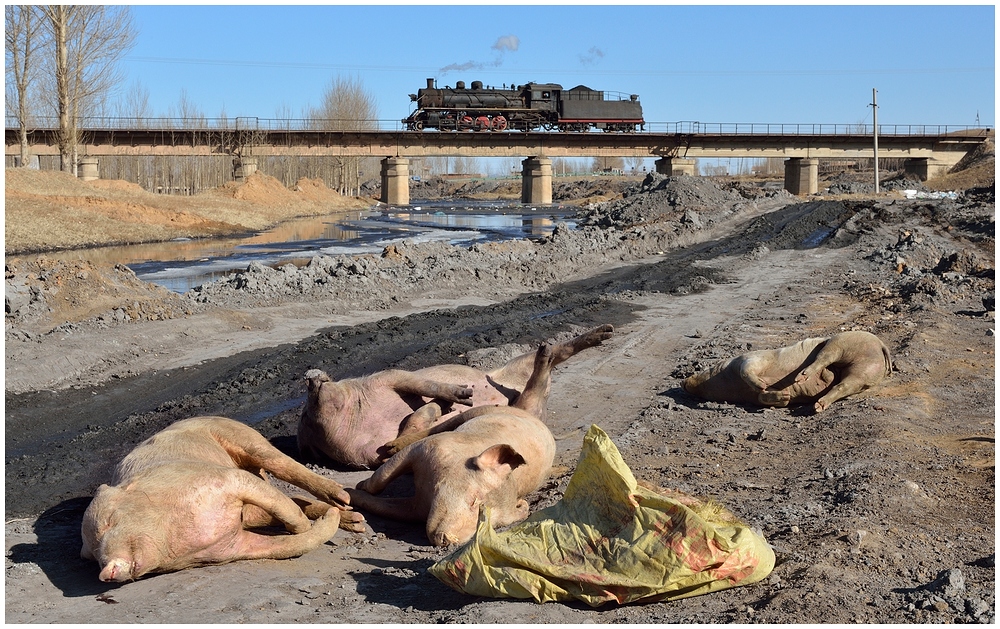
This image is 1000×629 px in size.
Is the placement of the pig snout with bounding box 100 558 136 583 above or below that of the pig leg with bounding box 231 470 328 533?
below

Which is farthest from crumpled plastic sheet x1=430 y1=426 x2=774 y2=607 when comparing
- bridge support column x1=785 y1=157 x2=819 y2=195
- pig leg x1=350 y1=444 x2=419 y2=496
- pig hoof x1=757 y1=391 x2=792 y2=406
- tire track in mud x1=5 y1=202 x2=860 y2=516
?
bridge support column x1=785 y1=157 x2=819 y2=195

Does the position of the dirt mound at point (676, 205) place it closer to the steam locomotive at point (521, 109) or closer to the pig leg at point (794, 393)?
the steam locomotive at point (521, 109)

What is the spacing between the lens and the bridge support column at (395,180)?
6756 cm

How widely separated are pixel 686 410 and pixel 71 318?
34.4 feet

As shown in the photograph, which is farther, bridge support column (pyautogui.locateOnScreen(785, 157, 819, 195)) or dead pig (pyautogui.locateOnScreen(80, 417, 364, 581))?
bridge support column (pyautogui.locateOnScreen(785, 157, 819, 195))

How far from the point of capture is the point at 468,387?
7.38 metres

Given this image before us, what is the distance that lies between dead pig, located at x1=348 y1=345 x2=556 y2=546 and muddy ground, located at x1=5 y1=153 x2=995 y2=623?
21 cm

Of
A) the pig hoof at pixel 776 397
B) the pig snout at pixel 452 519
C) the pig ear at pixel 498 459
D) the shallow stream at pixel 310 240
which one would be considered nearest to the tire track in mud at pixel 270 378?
the pig hoof at pixel 776 397

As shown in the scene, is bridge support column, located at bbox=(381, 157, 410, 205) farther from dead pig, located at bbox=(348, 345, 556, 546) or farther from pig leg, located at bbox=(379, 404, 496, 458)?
dead pig, located at bbox=(348, 345, 556, 546)

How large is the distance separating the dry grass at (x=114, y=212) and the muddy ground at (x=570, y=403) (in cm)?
1811

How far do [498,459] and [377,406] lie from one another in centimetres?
180

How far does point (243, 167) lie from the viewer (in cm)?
6266

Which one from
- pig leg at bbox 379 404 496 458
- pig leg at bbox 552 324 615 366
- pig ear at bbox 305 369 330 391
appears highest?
pig leg at bbox 552 324 615 366

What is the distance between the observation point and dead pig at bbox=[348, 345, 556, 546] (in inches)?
231
